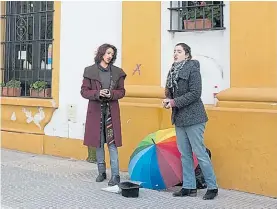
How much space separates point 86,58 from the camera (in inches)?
287

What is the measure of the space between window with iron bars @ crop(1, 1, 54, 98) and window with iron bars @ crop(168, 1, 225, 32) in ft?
8.48

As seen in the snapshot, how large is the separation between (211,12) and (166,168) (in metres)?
2.23

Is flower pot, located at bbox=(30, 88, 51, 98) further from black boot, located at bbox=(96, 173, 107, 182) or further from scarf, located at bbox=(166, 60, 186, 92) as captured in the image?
scarf, located at bbox=(166, 60, 186, 92)

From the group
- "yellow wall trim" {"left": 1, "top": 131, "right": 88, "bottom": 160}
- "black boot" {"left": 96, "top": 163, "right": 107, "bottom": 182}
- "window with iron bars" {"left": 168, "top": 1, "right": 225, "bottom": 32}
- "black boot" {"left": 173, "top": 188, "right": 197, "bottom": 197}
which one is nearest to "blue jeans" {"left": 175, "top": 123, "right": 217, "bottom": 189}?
"black boot" {"left": 173, "top": 188, "right": 197, "bottom": 197}

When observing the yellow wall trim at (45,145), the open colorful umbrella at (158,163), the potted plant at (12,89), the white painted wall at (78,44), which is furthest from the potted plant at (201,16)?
the potted plant at (12,89)

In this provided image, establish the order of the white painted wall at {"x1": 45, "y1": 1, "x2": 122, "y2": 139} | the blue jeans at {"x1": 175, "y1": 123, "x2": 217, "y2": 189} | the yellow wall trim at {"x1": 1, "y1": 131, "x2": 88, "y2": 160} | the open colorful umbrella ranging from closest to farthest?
the blue jeans at {"x1": 175, "y1": 123, "x2": 217, "y2": 189}, the open colorful umbrella, the white painted wall at {"x1": 45, "y1": 1, "x2": 122, "y2": 139}, the yellow wall trim at {"x1": 1, "y1": 131, "x2": 88, "y2": 160}

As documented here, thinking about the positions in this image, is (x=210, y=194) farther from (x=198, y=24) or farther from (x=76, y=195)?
(x=198, y=24)

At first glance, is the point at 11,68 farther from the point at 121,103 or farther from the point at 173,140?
the point at 173,140

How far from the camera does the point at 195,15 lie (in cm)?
618

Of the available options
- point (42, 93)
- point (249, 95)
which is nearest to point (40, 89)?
point (42, 93)

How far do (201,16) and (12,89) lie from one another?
4.08 metres

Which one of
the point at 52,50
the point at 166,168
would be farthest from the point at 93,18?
the point at 166,168

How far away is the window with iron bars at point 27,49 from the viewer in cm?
807

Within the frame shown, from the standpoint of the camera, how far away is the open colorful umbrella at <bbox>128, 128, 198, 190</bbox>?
204 inches
